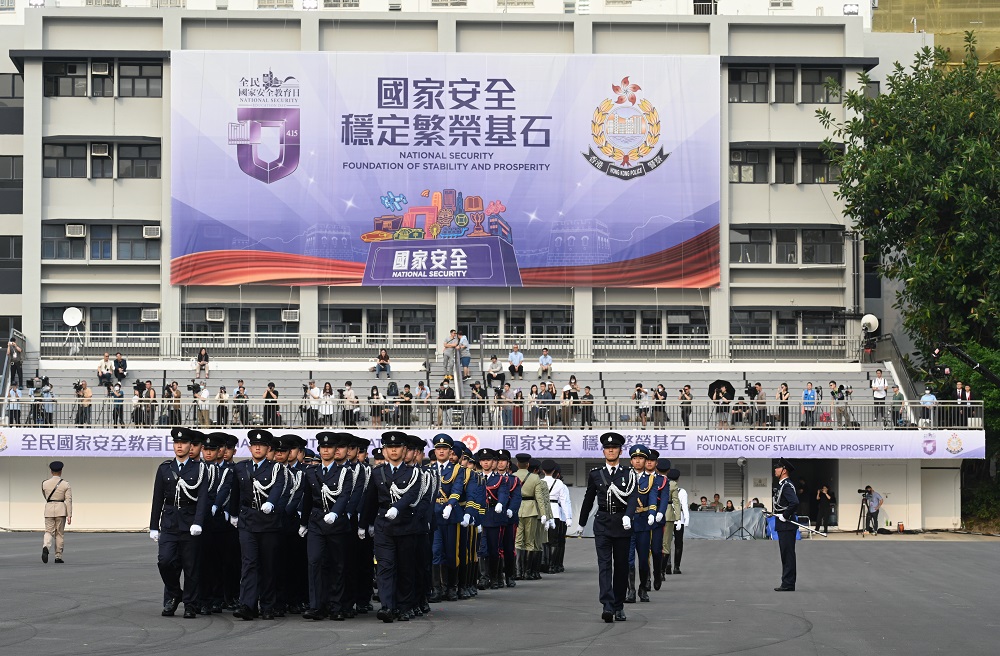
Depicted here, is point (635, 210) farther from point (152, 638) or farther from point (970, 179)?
point (152, 638)

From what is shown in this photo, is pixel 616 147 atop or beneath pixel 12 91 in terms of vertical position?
beneath

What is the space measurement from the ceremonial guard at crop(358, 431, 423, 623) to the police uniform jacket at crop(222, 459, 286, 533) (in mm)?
966

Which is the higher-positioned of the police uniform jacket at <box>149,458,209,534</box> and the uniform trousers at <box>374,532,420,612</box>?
the police uniform jacket at <box>149,458,209,534</box>

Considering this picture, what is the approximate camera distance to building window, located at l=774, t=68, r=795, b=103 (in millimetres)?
51062

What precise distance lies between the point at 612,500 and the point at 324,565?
329 centimetres

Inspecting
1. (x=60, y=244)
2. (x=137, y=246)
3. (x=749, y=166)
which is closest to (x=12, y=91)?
(x=60, y=244)

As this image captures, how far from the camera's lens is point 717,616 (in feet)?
56.0

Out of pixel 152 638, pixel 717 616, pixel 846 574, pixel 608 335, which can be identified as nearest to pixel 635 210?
pixel 608 335

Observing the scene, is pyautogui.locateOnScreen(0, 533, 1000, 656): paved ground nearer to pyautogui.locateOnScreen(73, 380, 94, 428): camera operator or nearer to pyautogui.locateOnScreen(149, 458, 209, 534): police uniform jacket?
pyautogui.locateOnScreen(149, 458, 209, 534): police uniform jacket

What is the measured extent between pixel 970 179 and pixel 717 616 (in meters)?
30.1

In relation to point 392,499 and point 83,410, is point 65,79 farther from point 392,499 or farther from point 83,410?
point 392,499

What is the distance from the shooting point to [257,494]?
16.5 m

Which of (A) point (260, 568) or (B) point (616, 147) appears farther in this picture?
(B) point (616, 147)

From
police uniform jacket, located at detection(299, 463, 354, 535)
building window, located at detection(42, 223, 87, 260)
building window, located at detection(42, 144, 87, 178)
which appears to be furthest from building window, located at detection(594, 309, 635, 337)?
police uniform jacket, located at detection(299, 463, 354, 535)
